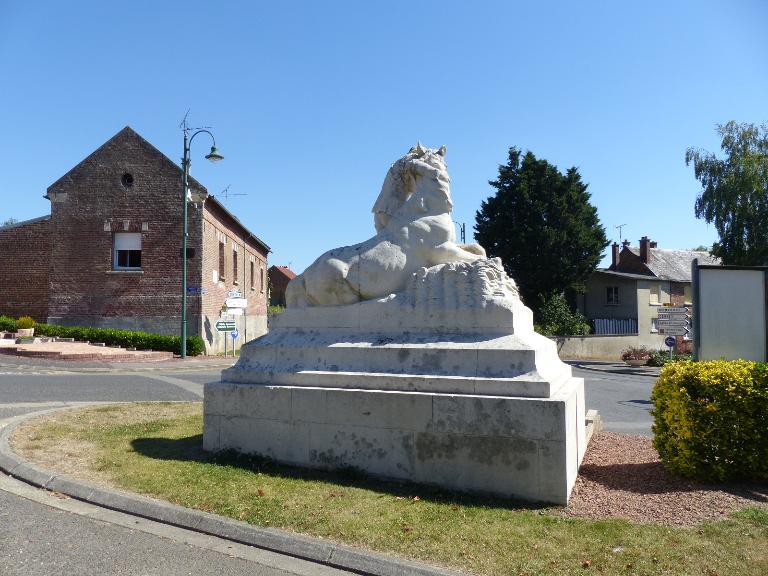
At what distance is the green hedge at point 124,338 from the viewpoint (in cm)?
1941

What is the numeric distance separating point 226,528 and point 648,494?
3363mm

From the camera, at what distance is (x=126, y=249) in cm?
2173

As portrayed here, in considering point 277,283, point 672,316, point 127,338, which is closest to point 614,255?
point 672,316

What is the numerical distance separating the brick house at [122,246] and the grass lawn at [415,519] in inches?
613

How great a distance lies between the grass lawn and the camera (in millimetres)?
3455

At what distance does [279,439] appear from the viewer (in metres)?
5.61

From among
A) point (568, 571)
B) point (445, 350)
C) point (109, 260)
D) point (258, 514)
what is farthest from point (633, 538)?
point (109, 260)

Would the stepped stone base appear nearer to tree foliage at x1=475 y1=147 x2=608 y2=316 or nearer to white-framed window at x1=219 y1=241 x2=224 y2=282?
white-framed window at x1=219 y1=241 x2=224 y2=282

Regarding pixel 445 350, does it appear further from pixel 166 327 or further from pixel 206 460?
pixel 166 327

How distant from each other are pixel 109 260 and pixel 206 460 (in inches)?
711

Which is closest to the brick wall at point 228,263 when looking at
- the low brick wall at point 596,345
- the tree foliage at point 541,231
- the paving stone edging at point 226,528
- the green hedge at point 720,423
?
the tree foliage at point 541,231

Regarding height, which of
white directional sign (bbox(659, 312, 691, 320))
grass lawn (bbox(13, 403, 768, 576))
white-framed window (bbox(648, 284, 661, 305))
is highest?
white-framed window (bbox(648, 284, 661, 305))

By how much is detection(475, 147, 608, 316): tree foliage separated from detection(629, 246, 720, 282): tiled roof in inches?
290

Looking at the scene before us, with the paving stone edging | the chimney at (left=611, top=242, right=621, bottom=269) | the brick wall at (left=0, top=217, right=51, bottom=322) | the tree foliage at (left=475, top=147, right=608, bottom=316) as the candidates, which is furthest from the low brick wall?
the paving stone edging
